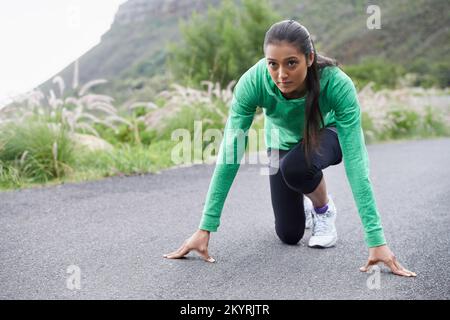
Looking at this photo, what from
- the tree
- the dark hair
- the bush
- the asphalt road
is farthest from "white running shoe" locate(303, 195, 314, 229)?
the tree

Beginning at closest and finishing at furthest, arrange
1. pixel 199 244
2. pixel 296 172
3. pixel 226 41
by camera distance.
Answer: pixel 199 244 < pixel 296 172 < pixel 226 41

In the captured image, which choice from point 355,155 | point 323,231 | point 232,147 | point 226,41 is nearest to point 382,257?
point 355,155

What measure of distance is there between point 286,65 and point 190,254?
135cm

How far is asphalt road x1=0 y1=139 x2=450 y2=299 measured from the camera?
3100 mm

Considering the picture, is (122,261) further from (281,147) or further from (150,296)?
(281,147)

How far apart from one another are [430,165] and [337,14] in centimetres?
4191

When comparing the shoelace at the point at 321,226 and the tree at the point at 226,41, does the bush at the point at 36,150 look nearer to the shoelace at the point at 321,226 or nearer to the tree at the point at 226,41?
the shoelace at the point at 321,226

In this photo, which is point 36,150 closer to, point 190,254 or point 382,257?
point 190,254

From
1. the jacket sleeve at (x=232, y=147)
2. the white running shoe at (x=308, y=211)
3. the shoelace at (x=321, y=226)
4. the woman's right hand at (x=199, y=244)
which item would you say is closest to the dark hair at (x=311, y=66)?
the jacket sleeve at (x=232, y=147)

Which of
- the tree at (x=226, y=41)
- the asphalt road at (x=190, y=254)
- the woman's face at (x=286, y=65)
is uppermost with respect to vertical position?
the tree at (x=226, y=41)

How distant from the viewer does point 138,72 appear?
190ft

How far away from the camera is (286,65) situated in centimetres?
316

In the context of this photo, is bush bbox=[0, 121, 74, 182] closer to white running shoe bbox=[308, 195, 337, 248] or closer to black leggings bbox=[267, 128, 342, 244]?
black leggings bbox=[267, 128, 342, 244]

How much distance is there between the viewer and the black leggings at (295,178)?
360cm
